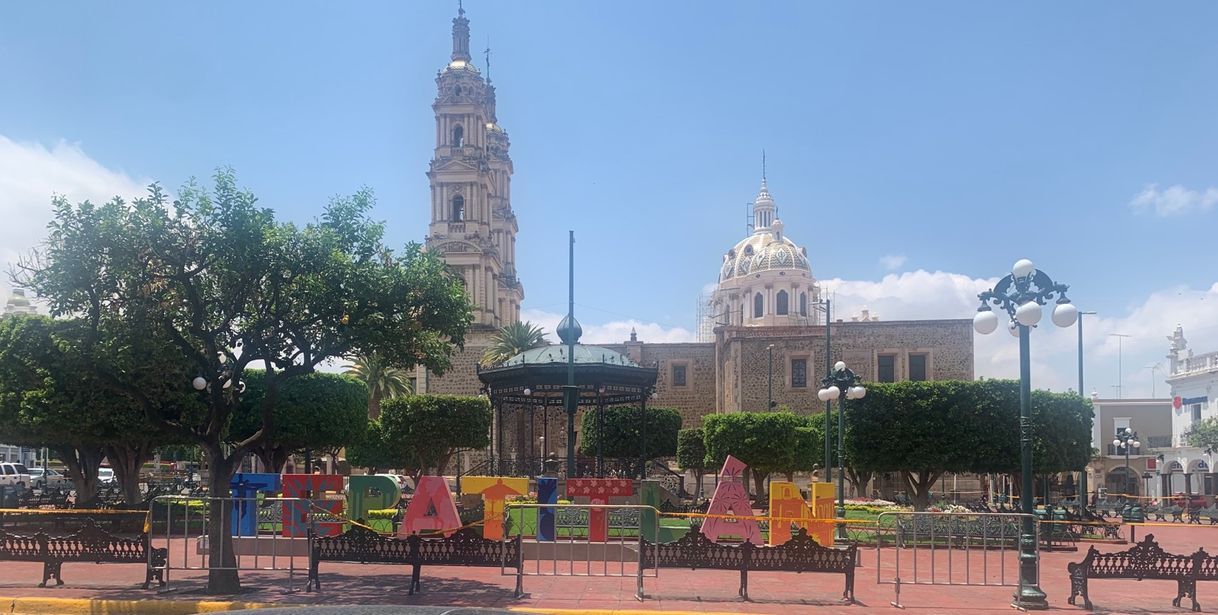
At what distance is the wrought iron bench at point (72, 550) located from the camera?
13.0 meters

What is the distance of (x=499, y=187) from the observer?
246 feet

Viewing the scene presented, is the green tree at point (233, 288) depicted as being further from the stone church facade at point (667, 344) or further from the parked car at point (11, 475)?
the parked car at point (11, 475)

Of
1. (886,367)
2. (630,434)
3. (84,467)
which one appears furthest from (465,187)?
(84,467)

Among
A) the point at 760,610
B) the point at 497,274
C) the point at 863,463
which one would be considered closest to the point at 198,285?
the point at 760,610

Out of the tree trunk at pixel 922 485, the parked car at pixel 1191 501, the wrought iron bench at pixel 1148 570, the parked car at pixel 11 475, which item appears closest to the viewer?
the wrought iron bench at pixel 1148 570

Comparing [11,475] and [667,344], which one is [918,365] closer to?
[667,344]

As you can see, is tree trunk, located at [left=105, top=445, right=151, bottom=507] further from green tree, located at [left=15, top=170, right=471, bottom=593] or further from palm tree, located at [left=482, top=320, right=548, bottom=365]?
palm tree, located at [left=482, top=320, right=548, bottom=365]

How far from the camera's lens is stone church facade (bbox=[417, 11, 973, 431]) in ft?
174

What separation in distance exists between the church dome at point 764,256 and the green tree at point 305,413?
184 feet

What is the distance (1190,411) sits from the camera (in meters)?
49.2

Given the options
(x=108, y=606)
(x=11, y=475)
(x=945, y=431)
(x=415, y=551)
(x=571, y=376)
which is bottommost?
(x=11, y=475)

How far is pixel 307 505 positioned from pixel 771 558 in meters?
Answer: 6.70

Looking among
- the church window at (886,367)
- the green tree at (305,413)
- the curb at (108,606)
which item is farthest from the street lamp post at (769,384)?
the curb at (108,606)

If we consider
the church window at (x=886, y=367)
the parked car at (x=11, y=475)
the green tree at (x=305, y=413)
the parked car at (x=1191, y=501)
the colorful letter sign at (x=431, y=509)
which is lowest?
the parked car at (x=1191, y=501)
